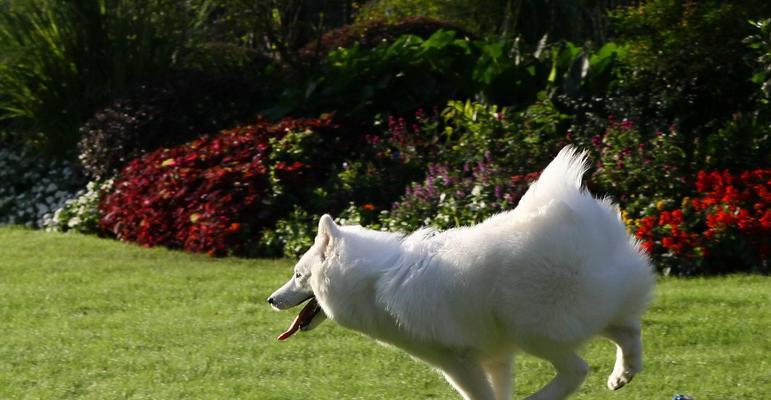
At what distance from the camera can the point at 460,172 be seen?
1059cm

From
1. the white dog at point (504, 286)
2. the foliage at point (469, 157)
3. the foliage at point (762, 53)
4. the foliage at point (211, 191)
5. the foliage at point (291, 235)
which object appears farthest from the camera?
the foliage at point (211, 191)

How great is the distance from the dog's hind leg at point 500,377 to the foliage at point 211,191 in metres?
5.90

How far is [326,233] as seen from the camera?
509cm

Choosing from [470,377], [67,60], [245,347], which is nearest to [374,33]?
[67,60]

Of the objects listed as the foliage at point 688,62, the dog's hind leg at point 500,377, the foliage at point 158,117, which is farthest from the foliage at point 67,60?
the dog's hind leg at point 500,377

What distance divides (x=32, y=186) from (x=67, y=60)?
65.2 inches

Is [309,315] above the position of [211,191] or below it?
above

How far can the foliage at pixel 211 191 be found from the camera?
11.0m

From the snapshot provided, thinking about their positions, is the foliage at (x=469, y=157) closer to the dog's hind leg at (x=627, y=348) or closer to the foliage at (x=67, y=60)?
the foliage at (x=67, y=60)

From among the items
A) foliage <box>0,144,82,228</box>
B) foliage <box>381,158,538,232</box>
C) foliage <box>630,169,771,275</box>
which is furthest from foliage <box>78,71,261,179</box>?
foliage <box>630,169,771,275</box>

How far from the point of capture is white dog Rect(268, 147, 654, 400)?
15.5 ft

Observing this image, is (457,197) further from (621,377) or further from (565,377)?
(565,377)

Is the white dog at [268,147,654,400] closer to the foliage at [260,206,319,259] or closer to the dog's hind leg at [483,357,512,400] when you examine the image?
the dog's hind leg at [483,357,512,400]

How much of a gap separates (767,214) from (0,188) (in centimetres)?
977
